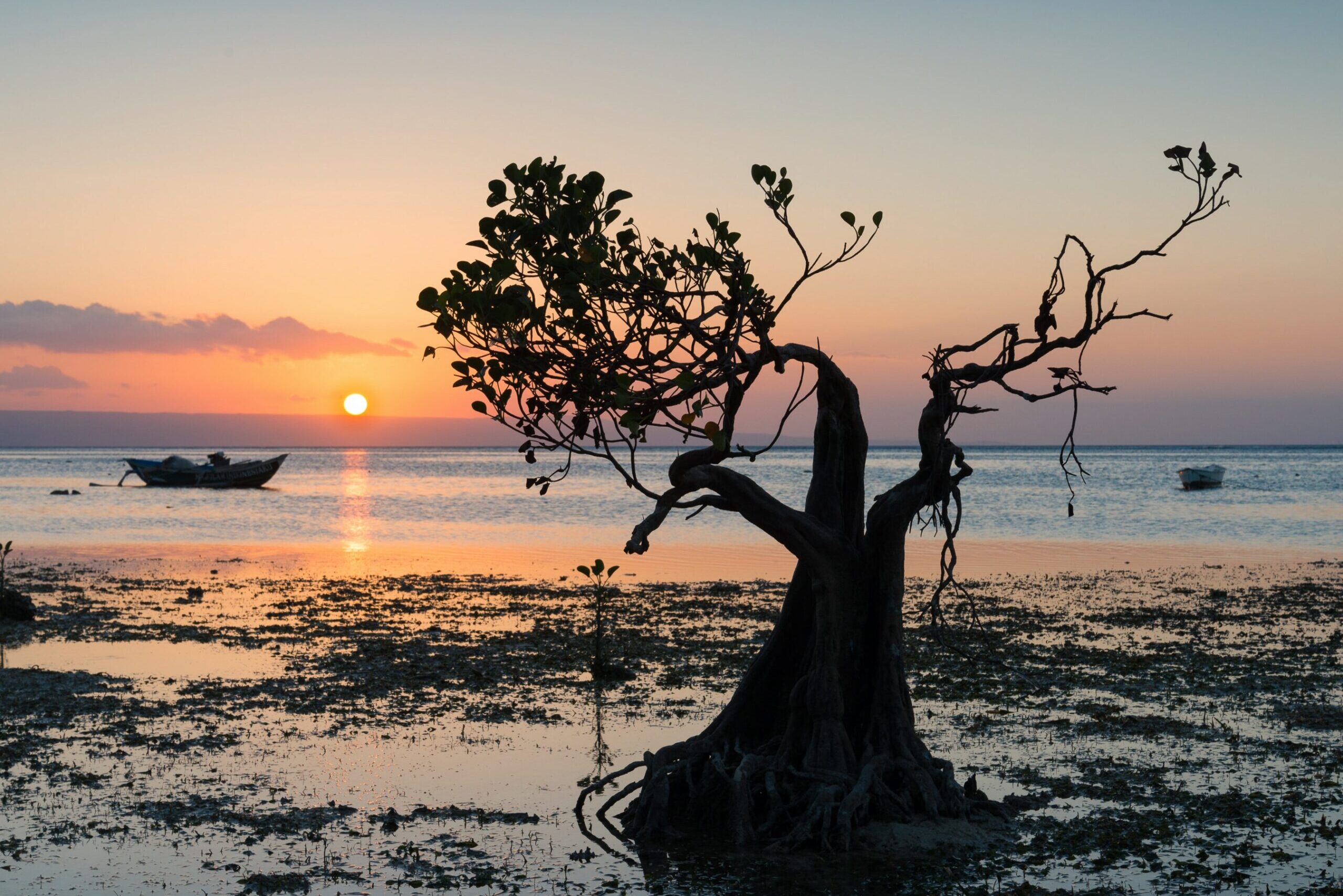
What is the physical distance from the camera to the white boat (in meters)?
87.4

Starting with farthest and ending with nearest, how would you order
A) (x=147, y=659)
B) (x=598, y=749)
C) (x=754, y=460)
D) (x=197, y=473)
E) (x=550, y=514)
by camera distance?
(x=197, y=473)
(x=550, y=514)
(x=147, y=659)
(x=598, y=749)
(x=754, y=460)

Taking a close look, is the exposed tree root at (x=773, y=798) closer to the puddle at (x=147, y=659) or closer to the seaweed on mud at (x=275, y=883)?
the seaweed on mud at (x=275, y=883)

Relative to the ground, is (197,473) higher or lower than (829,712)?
higher

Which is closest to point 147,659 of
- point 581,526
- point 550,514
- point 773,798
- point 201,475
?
point 773,798

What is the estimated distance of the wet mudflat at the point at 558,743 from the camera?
11.0 metres

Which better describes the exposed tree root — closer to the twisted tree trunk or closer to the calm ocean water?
the twisted tree trunk

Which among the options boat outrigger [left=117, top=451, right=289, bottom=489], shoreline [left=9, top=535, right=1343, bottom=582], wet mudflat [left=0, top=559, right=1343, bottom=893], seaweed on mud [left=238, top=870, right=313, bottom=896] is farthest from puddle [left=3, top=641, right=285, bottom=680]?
boat outrigger [left=117, top=451, right=289, bottom=489]

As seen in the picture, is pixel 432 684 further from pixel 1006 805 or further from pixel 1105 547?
pixel 1105 547

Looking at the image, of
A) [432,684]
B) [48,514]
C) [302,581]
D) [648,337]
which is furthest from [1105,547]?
[48,514]

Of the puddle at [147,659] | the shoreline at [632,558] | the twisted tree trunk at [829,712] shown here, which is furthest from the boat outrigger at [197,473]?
the twisted tree trunk at [829,712]

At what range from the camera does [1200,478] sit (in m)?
87.4

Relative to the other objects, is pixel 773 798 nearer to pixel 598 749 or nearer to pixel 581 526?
pixel 598 749

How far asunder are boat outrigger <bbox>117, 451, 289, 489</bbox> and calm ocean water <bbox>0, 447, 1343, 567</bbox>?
3.93ft

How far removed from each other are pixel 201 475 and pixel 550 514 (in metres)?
37.6
